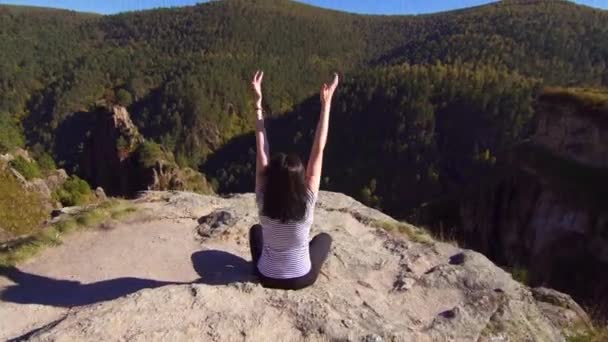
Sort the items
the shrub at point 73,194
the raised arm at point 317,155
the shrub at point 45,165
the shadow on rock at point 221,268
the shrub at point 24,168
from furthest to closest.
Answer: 1. the shrub at point 45,165
2. the shrub at point 24,168
3. the shrub at point 73,194
4. the shadow on rock at point 221,268
5. the raised arm at point 317,155

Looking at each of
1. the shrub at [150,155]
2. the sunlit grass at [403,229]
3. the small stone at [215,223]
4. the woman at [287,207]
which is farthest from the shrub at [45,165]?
the woman at [287,207]

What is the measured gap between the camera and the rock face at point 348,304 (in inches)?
224

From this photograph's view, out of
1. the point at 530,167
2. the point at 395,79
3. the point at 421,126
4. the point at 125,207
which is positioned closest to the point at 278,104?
the point at 395,79

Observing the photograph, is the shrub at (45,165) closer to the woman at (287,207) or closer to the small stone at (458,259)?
the small stone at (458,259)

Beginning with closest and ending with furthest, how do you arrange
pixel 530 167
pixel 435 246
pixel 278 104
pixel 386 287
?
pixel 386 287 < pixel 435 246 < pixel 530 167 < pixel 278 104

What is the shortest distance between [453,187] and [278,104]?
7246 centimetres

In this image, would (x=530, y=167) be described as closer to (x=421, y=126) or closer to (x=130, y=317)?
(x=130, y=317)

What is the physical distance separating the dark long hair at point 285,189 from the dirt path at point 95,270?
2799 millimetres

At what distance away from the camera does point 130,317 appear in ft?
18.8

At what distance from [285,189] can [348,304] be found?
6.19 ft

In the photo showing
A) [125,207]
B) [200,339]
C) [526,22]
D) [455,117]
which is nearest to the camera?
[200,339]

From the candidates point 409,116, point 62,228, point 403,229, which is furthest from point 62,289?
point 409,116

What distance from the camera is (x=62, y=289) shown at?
24.9ft

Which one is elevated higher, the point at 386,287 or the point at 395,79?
the point at 386,287
